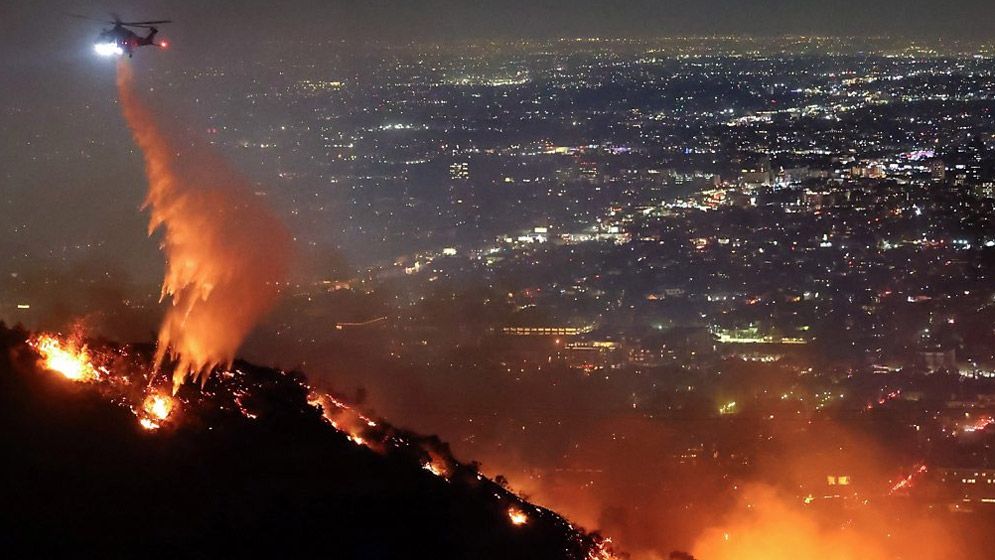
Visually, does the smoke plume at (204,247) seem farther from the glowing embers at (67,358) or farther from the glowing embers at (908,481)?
the glowing embers at (908,481)

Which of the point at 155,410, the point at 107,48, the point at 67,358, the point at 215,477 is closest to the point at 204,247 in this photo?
the point at 107,48

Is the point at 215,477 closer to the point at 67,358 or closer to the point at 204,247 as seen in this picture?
the point at 67,358

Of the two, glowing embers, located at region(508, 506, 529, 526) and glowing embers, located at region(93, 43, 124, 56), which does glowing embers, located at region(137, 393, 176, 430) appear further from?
glowing embers, located at region(93, 43, 124, 56)

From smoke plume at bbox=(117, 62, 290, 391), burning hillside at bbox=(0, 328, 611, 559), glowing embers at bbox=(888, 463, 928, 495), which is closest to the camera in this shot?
burning hillside at bbox=(0, 328, 611, 559)

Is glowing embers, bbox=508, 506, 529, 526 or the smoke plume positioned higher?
the smoke plume

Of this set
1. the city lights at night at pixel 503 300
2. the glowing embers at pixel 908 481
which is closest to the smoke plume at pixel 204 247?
the city lights at night at pixel 503 300

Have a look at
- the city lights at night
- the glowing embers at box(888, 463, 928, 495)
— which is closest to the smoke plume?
the city lights at night

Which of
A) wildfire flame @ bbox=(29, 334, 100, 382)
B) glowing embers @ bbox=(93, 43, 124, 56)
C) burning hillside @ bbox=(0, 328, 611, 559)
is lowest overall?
burning hillside @ bbox=(0, 328, 611, 559)
